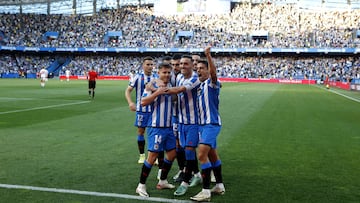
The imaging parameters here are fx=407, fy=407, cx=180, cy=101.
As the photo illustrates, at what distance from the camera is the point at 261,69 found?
66062mm

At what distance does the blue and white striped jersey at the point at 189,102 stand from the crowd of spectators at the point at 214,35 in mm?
59025

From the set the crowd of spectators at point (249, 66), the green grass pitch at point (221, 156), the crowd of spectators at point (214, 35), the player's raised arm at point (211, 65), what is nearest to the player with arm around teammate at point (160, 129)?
the green grass pitch at point (221, 156)

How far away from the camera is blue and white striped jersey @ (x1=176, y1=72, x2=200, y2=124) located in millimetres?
6215

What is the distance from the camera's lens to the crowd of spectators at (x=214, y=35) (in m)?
64.8

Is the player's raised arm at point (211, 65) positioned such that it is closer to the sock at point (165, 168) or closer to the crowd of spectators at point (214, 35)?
the sock at point (165, 168)

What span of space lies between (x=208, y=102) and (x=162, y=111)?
73 centimetres

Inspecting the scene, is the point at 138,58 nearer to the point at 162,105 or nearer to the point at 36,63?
the point at 36,63

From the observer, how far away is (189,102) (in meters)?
6.33

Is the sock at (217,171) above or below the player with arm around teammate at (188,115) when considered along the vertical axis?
below

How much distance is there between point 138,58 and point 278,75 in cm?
2526

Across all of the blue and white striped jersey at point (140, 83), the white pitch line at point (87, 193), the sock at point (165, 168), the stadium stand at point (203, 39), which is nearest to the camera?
the white pitch line at point (87, 193)

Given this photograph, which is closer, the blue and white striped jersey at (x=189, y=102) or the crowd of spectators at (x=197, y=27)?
the blue and white striped jersey at (x=189, y=102)

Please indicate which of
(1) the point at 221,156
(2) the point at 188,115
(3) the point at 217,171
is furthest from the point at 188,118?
(1) the point at 221,156

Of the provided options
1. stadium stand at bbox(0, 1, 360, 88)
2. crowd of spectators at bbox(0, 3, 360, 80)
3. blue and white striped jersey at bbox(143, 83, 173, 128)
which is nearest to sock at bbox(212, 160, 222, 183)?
blue and white striped jersey at bbox(143, 83, 173, 128)
